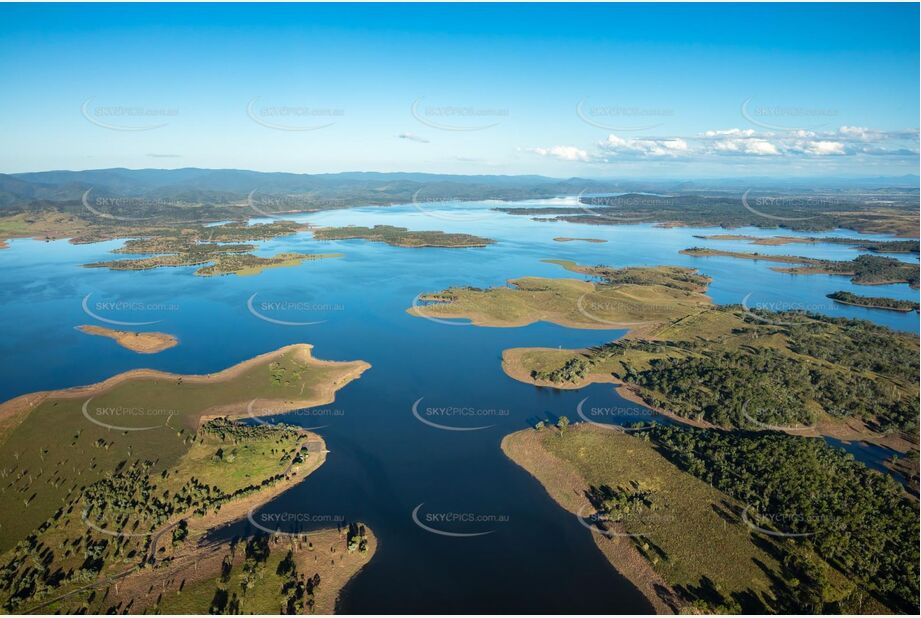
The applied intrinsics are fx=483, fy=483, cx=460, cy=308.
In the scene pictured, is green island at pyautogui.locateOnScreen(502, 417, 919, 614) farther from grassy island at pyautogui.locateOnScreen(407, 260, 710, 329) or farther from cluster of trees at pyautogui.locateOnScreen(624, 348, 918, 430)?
grassy island at pyautogui.locateOnScreen(407, 260, 710, 329)

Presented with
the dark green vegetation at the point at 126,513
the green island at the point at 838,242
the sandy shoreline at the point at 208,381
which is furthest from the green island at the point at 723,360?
the green island at the point at 838,242

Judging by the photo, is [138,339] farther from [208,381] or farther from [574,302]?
[574,302]

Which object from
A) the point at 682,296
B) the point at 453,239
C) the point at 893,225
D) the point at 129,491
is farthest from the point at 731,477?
the point at 893,225

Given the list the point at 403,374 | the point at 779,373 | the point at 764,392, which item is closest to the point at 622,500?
the point at 764,392

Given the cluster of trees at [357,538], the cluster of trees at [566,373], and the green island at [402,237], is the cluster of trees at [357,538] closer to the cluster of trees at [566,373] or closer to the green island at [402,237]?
the cluster of trees at [566,373]

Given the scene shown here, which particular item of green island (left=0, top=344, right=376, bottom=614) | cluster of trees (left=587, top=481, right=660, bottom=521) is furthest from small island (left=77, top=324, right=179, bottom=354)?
cluster of trees (left=587, top=481, right=660, bottom=521)
